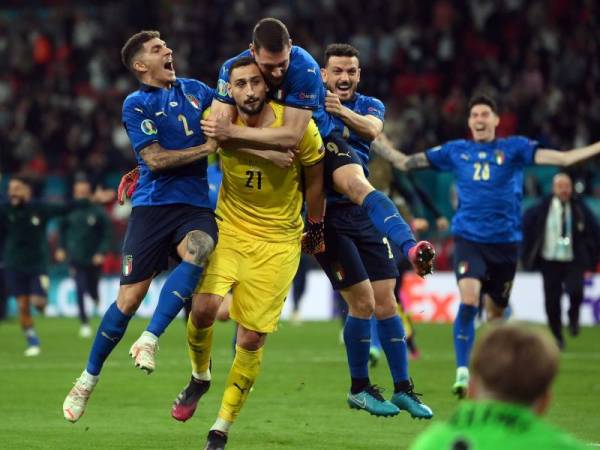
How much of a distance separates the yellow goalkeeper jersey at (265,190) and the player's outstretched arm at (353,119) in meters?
0.51

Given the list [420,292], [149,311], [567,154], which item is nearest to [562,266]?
[420,292]

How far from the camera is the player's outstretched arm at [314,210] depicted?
8.15m

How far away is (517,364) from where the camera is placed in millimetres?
3365

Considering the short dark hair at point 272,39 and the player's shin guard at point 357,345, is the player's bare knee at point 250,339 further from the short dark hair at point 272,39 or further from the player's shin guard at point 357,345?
the short dark hair at point 272,39

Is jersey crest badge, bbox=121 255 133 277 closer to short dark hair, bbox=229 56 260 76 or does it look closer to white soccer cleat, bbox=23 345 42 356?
short dark hair, bbox=229 56 260 76

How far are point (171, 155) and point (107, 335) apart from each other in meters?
1.27

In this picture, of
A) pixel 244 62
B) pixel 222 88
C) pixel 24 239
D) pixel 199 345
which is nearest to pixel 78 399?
pixel 199 345

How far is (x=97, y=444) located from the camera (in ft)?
27.6

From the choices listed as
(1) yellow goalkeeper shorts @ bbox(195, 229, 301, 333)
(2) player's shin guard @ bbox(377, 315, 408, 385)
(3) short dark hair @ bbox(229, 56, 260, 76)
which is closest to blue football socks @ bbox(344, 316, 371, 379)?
(2) player's shin guard @ bbox(377, 315, 408, 385)

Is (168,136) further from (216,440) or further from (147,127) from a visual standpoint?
(216,440)

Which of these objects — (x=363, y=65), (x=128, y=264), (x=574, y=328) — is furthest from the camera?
(x=363, y=65)

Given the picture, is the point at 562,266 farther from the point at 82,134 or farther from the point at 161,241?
the point at 82,134

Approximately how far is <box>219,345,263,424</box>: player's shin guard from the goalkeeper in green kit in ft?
14.1

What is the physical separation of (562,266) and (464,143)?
5.52m
